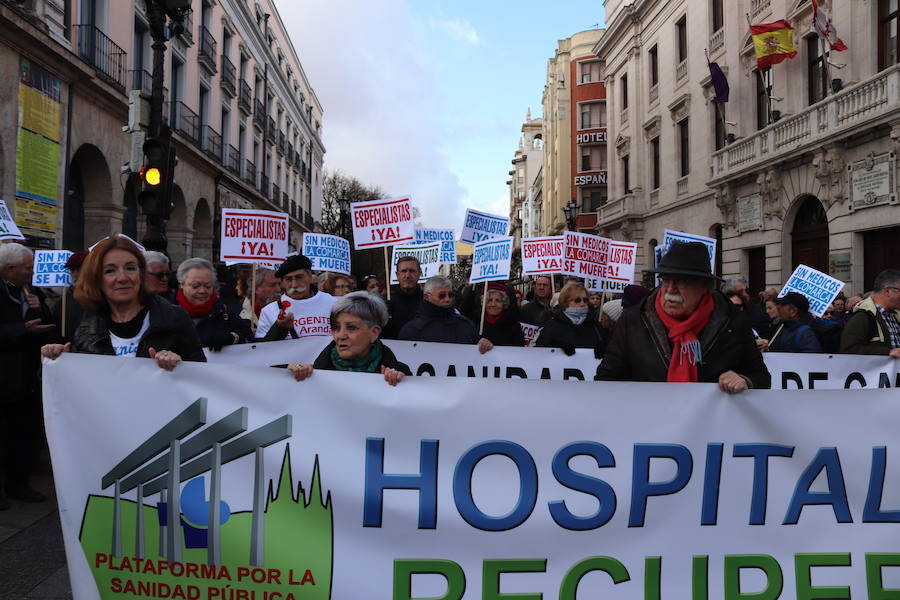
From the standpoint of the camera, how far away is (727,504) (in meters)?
3.00

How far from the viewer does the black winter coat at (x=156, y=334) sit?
350cm

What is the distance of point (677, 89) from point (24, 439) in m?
26.7

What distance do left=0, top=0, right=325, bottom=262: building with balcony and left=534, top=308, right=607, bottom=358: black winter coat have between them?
527 cm

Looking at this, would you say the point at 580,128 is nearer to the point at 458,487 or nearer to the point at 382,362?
the point at 382,362

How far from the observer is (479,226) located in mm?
10281

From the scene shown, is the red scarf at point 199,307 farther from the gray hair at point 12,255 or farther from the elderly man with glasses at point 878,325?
the elderly man with glasses at point 878,325

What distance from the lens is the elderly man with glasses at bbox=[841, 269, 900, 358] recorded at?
5.84 metres

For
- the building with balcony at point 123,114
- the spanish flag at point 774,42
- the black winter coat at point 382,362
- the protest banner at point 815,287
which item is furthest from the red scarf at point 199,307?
the spanish flag at point 774,42

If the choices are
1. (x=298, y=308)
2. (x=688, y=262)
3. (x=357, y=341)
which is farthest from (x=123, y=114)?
(x=688, y=262)

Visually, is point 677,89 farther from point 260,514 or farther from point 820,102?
point 260,514

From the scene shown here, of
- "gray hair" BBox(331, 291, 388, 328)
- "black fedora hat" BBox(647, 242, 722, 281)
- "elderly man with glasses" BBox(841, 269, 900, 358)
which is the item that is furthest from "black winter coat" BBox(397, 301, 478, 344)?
"elderly man with glasses" BBox(841, 269, 900, 358)

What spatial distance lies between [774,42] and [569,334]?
16.7 metres

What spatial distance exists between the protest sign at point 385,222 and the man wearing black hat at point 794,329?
13.1 ft

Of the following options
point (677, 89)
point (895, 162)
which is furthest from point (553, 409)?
point (677, 89)
